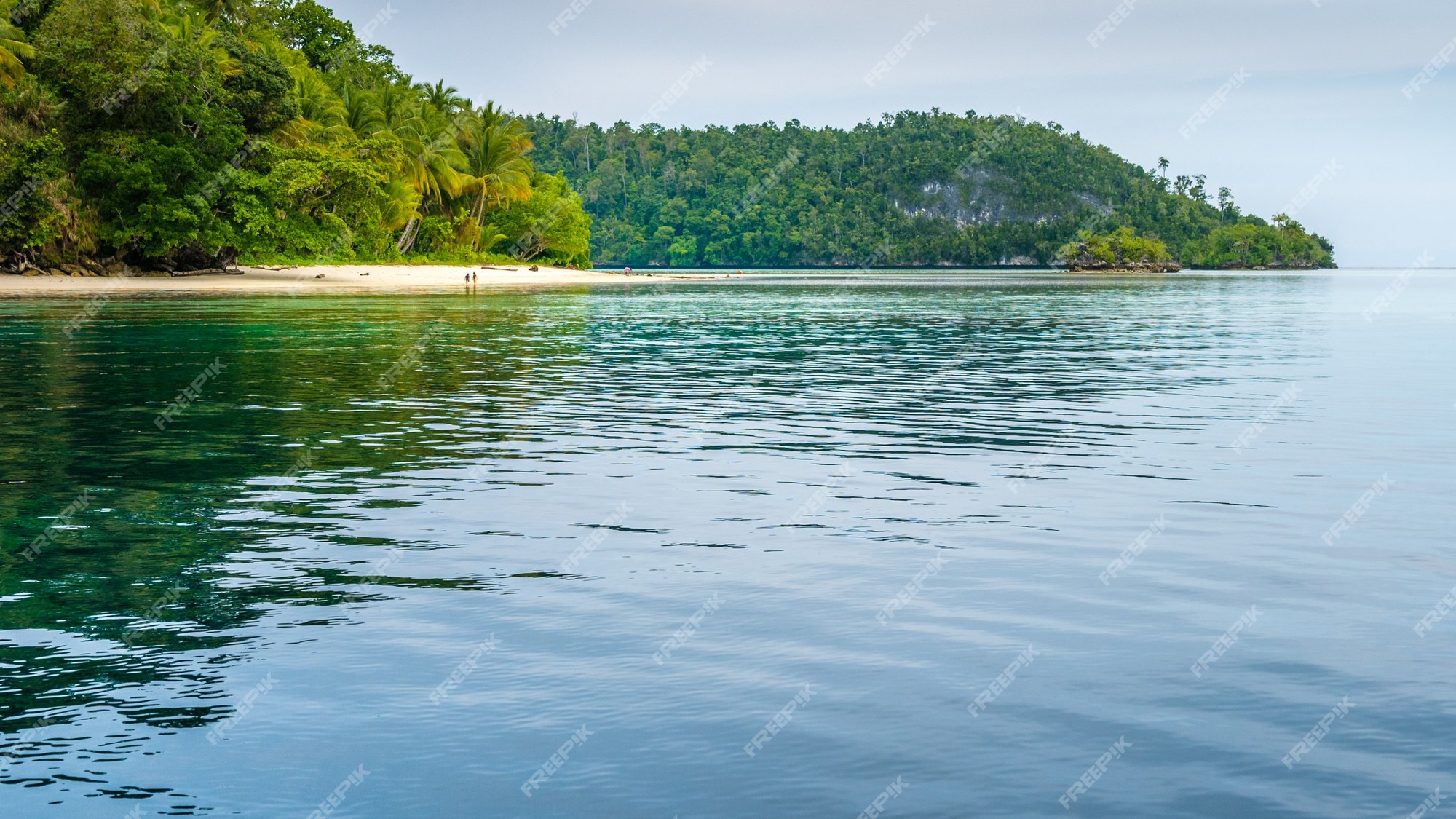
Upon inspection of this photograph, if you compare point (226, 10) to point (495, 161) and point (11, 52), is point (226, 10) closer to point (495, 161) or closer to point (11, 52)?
point (495, 161)

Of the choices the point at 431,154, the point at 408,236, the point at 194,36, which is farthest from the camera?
the point at 408,236

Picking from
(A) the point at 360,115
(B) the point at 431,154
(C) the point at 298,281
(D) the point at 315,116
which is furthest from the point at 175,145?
(B) the point at 431,154

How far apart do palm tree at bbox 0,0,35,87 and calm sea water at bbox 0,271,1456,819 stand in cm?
4549

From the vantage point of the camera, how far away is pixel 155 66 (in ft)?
216

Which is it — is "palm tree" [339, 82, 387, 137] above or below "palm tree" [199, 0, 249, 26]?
below

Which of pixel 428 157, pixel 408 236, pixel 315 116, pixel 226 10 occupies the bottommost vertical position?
pixel 408 236

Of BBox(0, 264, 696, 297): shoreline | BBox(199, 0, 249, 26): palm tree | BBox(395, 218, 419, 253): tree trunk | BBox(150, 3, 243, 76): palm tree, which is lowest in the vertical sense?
BBox(0, 264, 696, 297): shoreline

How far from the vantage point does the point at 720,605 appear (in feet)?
33.5

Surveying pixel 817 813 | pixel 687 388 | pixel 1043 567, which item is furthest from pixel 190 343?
pixel 817 813

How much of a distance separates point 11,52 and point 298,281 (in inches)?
921

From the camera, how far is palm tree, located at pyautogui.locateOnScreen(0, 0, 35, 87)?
62125mm

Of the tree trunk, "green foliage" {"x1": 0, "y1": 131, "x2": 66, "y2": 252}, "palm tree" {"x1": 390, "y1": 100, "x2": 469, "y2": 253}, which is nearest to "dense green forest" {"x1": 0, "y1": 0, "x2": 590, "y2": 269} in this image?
"green foliage" {"x1": 0, "y1": 131, "x2": 66, "y2": 252}

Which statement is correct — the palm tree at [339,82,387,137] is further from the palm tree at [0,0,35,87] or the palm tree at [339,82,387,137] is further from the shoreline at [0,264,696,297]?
the palm tree at [0,0,35,87]

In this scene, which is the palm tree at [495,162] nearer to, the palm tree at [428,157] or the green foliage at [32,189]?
the palm tree at [428,157]
